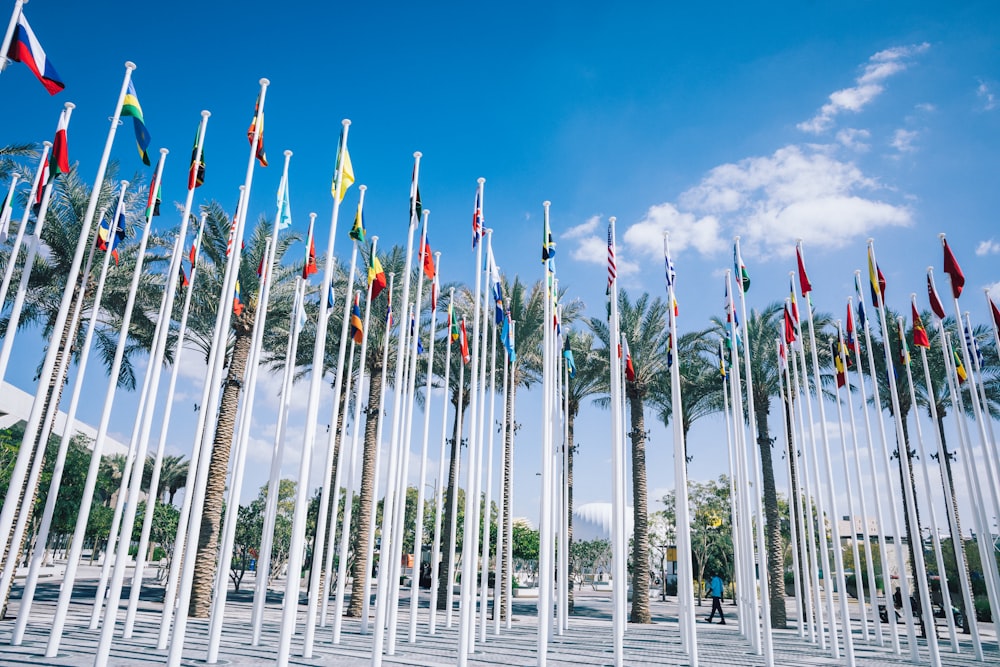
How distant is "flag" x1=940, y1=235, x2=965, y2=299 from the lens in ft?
48.4

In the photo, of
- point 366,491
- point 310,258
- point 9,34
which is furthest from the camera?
point 366,491

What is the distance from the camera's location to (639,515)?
25906mm

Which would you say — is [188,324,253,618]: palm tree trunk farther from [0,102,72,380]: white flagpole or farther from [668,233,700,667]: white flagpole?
[668,233,700,667]: white flagpole

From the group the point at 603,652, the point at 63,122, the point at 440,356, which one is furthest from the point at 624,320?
the point at 63,122

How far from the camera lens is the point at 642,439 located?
1043 inches

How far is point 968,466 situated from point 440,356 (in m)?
19.1

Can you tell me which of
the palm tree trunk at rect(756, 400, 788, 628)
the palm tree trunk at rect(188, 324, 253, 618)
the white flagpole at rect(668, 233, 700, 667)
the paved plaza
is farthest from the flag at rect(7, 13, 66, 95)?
the palm tree trunk at rect(756, 400, 788, 628)

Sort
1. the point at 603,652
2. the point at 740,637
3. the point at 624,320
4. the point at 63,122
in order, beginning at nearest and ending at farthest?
1. the point at 63,122
2. the point at 603,652
3. the point at 740,637
4. the point at 624,320

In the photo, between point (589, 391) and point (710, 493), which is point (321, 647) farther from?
point (710, 493)

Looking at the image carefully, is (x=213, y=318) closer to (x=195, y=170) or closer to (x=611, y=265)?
(x=195, y=170)

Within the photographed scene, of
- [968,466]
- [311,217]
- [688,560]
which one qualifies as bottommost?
[688,560]

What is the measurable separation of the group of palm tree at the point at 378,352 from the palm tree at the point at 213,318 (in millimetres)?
38

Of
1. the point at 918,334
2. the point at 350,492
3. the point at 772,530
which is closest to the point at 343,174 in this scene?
the point at 350,492

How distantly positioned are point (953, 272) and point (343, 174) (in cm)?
1372
